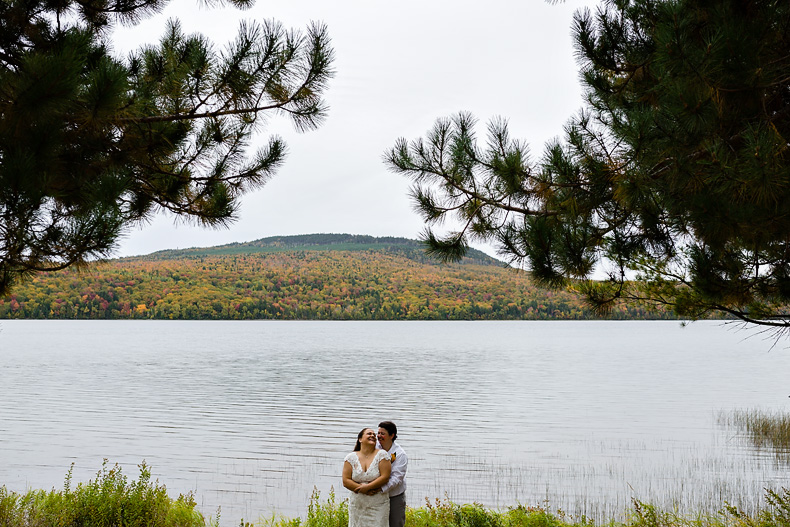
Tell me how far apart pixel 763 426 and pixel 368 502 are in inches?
737

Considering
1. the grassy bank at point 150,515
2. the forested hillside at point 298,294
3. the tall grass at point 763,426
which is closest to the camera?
the grassy bank at point 150,515

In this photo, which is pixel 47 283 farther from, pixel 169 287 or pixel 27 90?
pixel 27 90

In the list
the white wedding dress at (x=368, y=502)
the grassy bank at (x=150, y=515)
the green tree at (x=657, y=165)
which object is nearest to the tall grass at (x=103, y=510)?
the grassy bank at (x=150, y=515)

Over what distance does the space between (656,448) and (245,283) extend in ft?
401

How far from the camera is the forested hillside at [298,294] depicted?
413 ft

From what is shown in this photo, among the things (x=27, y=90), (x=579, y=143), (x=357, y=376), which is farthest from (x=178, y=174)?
(x=357, y=376)

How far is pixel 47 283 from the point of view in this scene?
107m

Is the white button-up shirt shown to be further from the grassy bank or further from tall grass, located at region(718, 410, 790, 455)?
tall grass, located at region(718, 410, 790, 455)

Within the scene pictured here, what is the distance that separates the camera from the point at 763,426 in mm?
19906

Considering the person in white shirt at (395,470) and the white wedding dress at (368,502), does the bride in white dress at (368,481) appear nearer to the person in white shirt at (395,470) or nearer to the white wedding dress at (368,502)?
the white wedding dress at (368,502)

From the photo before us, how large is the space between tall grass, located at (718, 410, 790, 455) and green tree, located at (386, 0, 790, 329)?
11.0 meters

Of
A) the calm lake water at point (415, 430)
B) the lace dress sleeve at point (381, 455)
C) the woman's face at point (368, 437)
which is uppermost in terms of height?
the woman's face at point (368, 437)

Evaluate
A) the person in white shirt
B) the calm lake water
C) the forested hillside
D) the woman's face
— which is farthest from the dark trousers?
Answer: the forested hillside

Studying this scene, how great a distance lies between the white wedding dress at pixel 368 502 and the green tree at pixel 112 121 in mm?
2627
